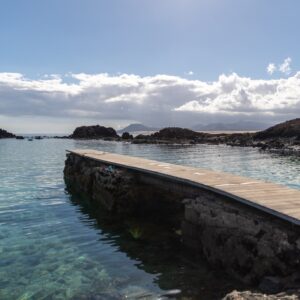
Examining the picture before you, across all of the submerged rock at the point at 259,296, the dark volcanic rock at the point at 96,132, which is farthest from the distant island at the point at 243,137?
the submerged rock at the point at 259,296

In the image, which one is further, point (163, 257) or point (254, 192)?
point (163, 257)

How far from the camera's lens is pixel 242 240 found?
11.3 metres

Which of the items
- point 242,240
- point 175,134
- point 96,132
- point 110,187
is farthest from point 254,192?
point 96,132

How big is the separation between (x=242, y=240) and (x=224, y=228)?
3.12 feet

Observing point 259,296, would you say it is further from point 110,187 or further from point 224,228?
point 110,187

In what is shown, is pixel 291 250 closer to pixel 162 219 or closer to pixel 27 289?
pixel 27 289

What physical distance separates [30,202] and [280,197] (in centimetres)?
1695

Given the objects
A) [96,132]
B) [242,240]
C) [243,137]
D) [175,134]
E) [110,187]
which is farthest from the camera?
[96,132]

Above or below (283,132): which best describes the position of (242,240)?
below

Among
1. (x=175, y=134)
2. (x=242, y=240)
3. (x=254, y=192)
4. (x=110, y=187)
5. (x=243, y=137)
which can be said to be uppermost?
(x=175, y=134)

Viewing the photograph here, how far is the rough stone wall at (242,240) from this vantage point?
9.66 meters

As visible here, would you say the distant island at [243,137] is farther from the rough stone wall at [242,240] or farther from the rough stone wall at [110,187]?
the rough stone wall at [242,240]

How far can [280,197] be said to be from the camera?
1209cm

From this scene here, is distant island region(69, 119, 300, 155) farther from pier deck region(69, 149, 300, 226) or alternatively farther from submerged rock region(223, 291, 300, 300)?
submerged rock region(223, 291, 300, 300)
